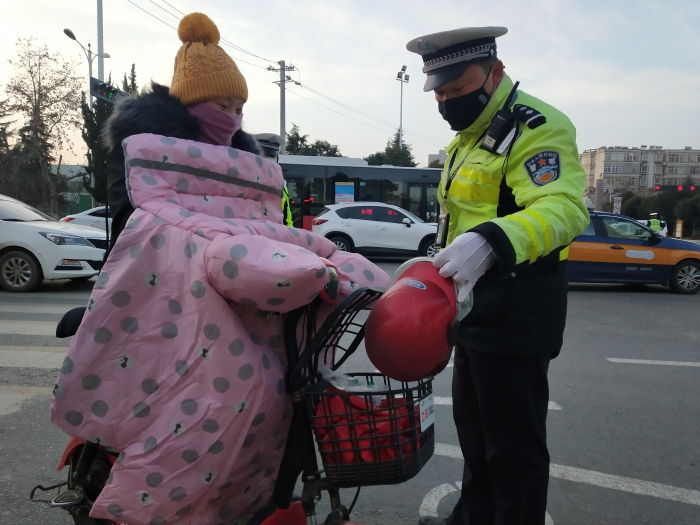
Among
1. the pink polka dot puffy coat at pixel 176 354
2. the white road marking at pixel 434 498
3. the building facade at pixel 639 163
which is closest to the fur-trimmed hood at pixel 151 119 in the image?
the pink polka dot puffy coat at pixel 176 354

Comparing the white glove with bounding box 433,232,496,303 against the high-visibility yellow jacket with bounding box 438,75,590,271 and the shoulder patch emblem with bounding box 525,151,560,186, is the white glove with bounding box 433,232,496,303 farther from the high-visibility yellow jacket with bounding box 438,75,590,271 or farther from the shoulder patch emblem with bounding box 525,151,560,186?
the shoulder patch emblem with bounding box 525,151,560,186

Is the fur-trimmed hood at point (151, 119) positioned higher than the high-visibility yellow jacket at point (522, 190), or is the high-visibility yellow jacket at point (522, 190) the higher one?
the fur-trimmed hood at point (151, 119)

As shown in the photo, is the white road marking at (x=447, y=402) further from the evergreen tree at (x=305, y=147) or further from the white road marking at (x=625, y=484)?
the evergreen tree at (x=305, y=147)

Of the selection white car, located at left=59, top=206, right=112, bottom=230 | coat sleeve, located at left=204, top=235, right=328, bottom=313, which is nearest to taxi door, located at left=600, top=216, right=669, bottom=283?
coat sleeve, located at left=204, top=235, right=328, bottom=313

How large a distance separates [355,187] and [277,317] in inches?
666

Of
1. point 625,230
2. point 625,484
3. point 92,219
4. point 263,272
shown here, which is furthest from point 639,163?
point 263,272

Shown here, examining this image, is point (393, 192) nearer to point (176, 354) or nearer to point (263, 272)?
point (176, 354)

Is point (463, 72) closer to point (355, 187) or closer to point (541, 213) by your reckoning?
point (541, 213)

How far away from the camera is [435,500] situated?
2.86 meters

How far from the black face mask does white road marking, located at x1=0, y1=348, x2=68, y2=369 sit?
3969mm

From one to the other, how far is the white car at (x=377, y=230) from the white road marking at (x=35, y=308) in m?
8.18

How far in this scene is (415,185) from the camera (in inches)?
731

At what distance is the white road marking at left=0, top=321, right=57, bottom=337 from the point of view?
6074mm

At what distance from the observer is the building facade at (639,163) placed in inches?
4028
